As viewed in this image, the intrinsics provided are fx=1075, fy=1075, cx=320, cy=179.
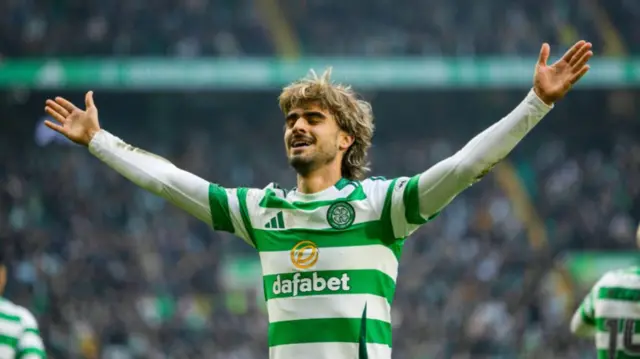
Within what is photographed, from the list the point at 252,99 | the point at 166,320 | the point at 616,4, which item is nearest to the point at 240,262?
the point at 166,320

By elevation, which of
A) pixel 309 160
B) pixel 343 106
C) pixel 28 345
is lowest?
pixel 28 345

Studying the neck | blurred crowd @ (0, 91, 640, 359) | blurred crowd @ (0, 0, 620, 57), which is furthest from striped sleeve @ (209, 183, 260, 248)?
blurred crowd @ (0, 0, 620, 57)

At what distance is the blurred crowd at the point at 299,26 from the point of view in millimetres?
17172

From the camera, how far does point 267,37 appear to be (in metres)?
17.9

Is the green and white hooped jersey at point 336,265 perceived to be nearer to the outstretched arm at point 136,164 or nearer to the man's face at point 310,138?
the man's face at point 310,138

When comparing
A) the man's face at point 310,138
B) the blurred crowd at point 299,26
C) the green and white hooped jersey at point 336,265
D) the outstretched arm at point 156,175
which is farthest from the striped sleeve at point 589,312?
the blurred crowd at point 299,26

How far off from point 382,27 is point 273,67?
2.30 meters

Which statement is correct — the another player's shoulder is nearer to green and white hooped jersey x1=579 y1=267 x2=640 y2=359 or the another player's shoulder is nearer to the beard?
the beard

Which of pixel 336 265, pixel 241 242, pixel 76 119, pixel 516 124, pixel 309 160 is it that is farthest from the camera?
pixel 241 242

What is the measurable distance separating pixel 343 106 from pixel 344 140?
0.41 ft

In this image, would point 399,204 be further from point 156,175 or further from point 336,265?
point 156,175

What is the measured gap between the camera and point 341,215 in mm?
3584

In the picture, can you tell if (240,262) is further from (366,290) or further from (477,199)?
(366,290)

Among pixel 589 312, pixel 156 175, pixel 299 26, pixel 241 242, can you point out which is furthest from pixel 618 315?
pixel 299 26
